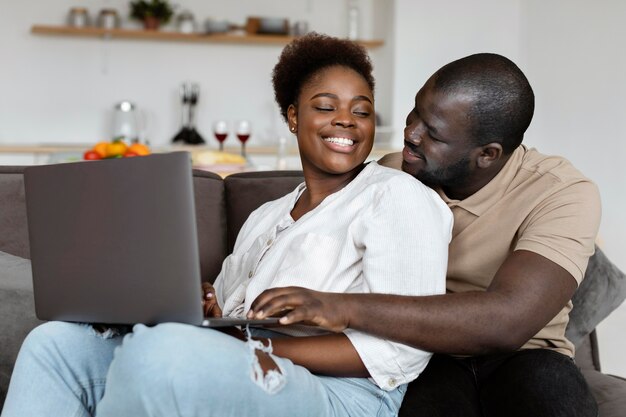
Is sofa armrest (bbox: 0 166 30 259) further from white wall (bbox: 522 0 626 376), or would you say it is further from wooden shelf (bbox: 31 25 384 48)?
wooden shelf (bbox: 31 25 384 48)

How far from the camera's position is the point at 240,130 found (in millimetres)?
4250

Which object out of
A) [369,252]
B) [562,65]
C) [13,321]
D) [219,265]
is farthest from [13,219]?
[562,65]

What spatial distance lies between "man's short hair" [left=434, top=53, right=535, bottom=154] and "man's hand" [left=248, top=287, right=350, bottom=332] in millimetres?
504

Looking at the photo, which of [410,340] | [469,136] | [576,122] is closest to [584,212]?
[469,136]

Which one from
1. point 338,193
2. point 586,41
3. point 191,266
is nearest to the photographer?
point 191,266

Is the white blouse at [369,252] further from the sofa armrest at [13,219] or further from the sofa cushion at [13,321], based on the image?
the sofa armrest at [13,219]

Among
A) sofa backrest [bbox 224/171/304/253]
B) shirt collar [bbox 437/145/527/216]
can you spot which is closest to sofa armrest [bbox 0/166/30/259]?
sofa backrest [bbox 224/171/304/253]

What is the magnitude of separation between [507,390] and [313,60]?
0.80 m

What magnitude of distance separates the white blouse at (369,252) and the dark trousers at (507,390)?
3.3 inches

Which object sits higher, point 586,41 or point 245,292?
point 586,41

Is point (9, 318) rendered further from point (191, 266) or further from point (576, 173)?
point (576, 173)

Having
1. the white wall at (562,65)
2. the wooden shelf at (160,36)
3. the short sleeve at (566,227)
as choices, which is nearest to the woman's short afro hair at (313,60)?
the short sleeve at (566,227)

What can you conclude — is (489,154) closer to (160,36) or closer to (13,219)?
(13,219)

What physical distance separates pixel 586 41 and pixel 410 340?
13.0 ft
